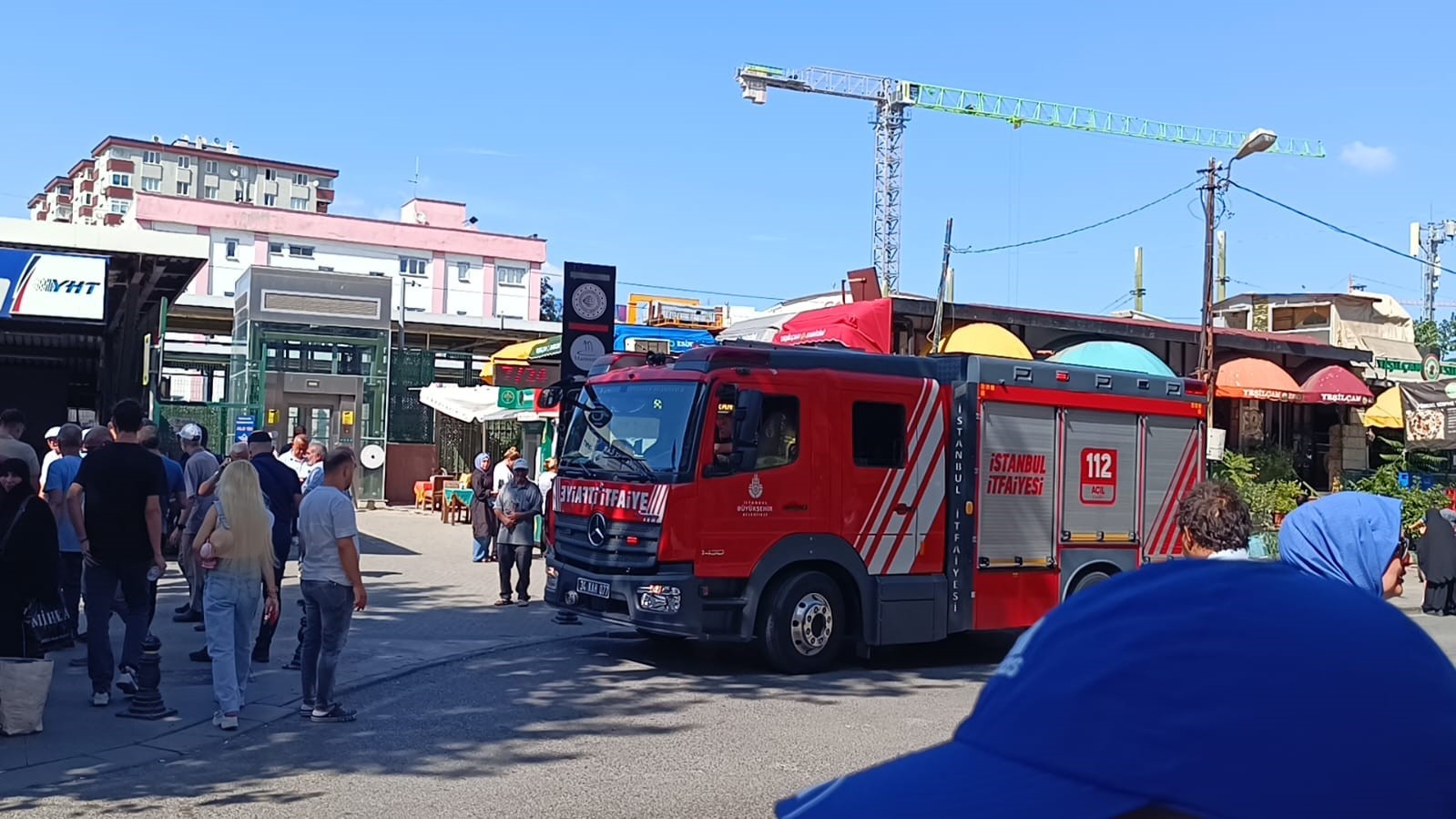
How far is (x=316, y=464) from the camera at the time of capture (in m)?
16.1

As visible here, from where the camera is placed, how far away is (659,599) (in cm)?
1113

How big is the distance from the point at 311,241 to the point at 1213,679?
77213 millimetres

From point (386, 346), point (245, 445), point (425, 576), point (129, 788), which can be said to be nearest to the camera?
point (129, 788)

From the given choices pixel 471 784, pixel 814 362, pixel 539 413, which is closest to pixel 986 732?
pixel 471 784

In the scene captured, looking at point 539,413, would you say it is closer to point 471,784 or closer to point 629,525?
point 629,525

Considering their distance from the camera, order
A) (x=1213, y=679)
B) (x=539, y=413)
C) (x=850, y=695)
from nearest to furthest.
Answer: (x=1213, y=679)
(x=850, y=695)
(x=539, y=413)

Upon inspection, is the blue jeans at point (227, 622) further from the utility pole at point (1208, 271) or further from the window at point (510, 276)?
the window at point (510, 276)

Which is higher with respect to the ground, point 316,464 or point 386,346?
point 386,346

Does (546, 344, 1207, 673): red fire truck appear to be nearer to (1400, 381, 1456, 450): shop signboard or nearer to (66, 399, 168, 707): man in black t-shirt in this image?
(66, 399, 168, 707): man in black t-shirt

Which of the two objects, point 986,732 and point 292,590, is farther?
point 292,590

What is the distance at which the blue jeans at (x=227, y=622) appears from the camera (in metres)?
8.71

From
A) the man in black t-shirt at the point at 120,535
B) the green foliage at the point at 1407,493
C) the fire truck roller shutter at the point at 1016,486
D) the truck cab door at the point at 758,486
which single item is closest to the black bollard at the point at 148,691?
the man in black t-shirt at the point at 120,535

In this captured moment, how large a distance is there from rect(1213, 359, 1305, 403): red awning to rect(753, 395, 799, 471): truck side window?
52.3ft

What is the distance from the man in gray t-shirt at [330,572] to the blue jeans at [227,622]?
376 mm
